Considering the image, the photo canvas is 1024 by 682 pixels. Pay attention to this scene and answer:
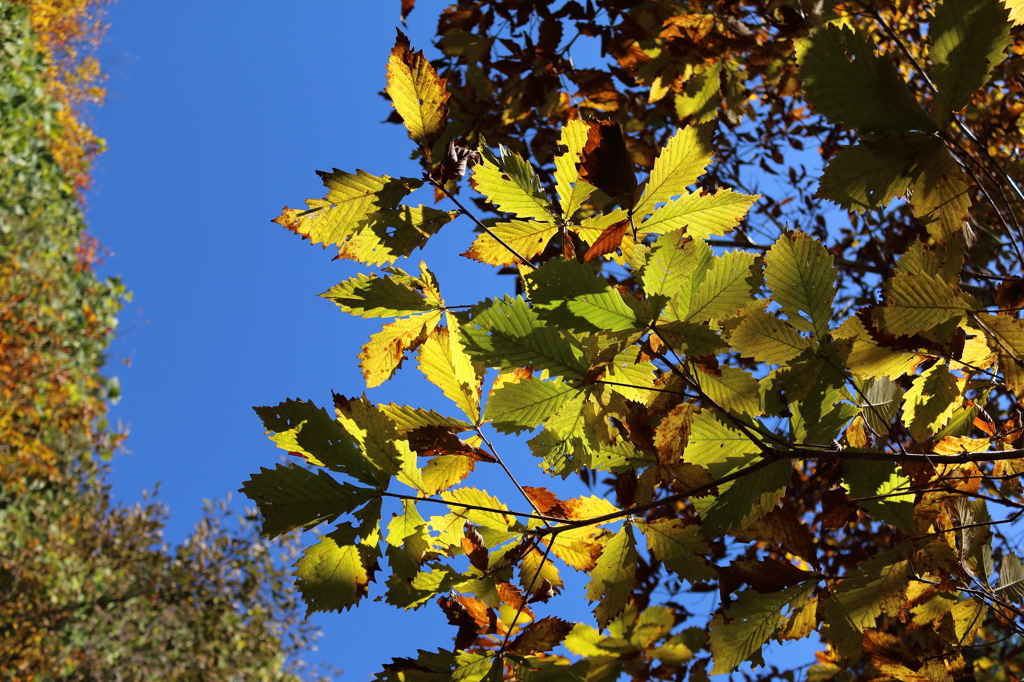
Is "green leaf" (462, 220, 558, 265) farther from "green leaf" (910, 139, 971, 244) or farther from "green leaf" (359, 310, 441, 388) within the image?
"green leaf" (910, 139, 971, 244)

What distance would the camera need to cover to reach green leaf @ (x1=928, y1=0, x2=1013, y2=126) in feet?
2.21

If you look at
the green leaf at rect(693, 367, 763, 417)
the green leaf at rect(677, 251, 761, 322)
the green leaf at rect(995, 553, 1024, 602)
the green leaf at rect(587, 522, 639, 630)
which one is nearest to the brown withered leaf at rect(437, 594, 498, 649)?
the green leaf at rect(587, 522, 639, 630)

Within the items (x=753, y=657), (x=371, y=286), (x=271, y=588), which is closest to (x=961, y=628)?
(x=753, y=657)

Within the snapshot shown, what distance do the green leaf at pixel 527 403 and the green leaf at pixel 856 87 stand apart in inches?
19.2

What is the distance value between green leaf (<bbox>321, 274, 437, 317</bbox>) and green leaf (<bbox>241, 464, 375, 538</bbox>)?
0.87 feet

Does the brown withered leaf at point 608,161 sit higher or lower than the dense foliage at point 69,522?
lower

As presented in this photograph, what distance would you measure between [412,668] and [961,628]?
1.21 m

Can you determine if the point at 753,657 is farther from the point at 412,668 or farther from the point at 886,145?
the point at 886,145

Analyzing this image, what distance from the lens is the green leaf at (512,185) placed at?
0.86 m

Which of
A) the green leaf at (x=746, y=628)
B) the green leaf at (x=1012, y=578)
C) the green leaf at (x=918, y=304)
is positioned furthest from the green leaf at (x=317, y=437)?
the green leaf at (x=1012, y=578)

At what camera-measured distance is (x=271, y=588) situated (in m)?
8.99

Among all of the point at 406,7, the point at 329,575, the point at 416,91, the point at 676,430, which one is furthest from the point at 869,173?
the point at 406,7

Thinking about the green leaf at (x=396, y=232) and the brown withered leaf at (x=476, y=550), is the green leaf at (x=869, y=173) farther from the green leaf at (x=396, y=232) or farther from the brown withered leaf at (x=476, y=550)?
the brown withered leaf at (x=476, y=550)

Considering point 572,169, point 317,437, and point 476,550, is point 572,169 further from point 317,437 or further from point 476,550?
point 476,550
